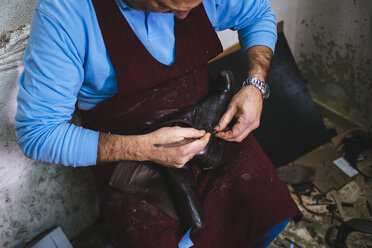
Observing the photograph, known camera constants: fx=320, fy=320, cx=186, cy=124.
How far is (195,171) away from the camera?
1.37 m

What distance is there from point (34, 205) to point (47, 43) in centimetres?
108

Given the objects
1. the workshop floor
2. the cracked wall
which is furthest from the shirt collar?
the cracked wall

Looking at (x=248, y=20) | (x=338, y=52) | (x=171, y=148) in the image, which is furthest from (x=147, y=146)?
(x=338, y=52)

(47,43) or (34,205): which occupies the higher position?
(47,43)

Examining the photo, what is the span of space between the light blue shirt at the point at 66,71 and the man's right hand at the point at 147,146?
39 millimetres

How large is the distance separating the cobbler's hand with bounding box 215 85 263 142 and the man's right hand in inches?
7.0

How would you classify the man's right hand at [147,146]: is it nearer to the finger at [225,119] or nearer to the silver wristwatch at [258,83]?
the finger at [225,119]

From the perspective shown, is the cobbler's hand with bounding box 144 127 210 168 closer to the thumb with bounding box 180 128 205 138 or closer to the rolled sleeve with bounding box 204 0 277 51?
the thumb with bounding box 180 128 205 138

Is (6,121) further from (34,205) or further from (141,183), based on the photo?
(141,183)

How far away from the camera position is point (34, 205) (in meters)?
1.71

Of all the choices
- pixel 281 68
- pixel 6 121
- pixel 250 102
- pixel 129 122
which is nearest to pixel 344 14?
pixel 281 68

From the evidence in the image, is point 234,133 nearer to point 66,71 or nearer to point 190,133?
point 190,133

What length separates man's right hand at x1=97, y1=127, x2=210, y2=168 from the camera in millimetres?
1116

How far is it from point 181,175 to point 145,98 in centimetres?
33
